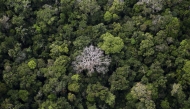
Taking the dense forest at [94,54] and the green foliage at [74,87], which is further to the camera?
the dense forest at [94,54]

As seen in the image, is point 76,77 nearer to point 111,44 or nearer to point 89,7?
point 111,44

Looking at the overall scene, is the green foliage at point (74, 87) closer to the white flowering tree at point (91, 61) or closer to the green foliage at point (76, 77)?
the green foliage at point (76, 77)

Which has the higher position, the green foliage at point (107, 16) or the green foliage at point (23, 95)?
the green foliage at point (107, 16)

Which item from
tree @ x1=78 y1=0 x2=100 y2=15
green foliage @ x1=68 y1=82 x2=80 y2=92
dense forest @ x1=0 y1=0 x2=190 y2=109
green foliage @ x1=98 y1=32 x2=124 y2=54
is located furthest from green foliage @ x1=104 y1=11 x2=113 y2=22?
green foliage @ x1=68 y1=82 x2=80 y2=92

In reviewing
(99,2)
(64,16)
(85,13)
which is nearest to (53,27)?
(64,16)

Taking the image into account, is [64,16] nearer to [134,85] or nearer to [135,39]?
[135,39]

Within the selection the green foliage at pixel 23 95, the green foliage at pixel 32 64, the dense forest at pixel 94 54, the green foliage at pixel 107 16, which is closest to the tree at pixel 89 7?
the dense forest at pixel 94 54

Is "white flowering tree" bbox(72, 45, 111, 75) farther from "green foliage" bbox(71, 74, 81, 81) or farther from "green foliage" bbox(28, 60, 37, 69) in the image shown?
"green foliage" bbox(28, 60, 37, 69)
